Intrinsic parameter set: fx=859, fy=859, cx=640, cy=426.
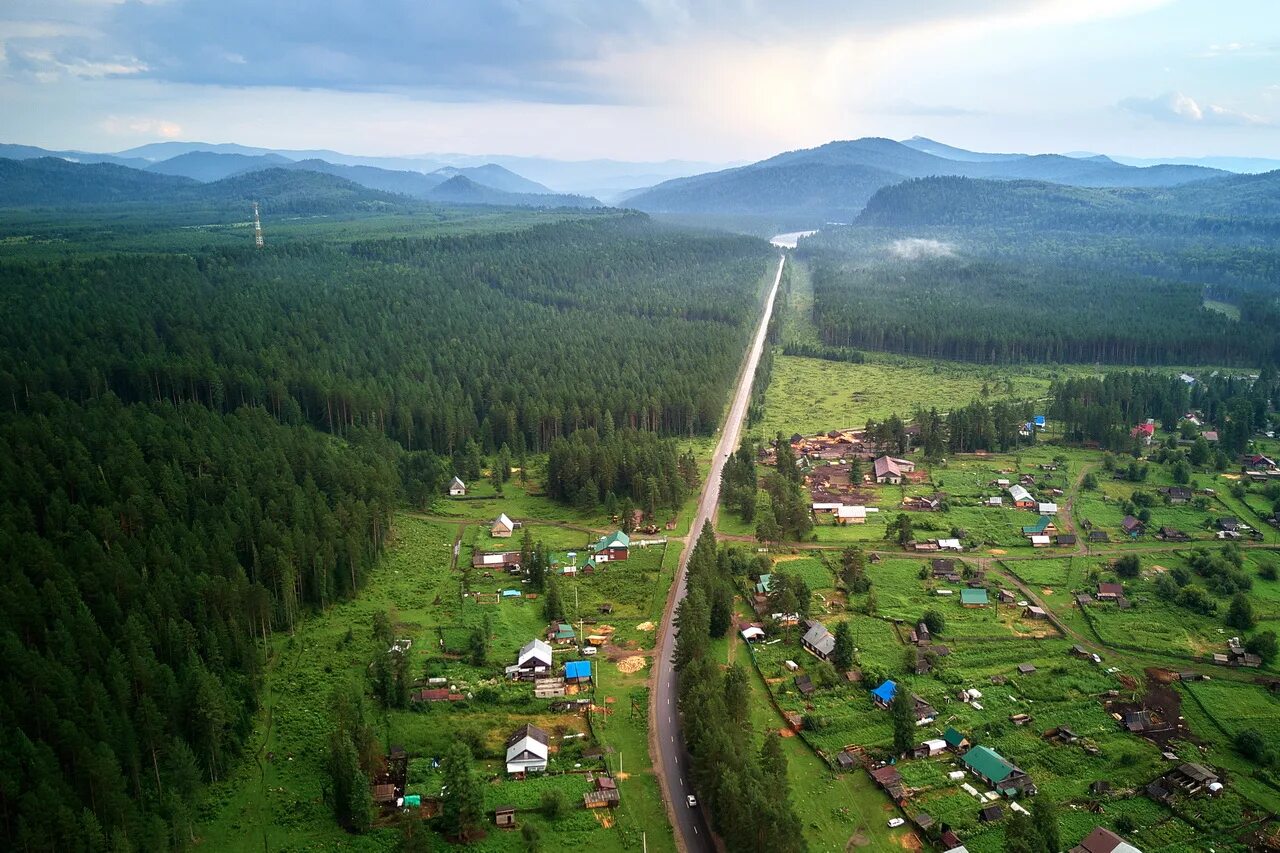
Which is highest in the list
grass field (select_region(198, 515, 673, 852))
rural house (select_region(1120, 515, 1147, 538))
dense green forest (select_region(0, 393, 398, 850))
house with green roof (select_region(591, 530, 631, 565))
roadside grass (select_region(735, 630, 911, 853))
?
dense green forest (select_region(0, 393, 398, 850))

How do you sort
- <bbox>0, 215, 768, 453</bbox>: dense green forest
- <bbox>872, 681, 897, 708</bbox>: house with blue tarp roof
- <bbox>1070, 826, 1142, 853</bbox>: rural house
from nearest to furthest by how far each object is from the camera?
1. <bbox>1070, 826, 1142, 853</bbox>: rural house
2. <bbox>872, 681, 897, 708</bbox>: house with blue tarp roof
3. <bbox>0, 215, 768, 453</bbox>: dense green forest

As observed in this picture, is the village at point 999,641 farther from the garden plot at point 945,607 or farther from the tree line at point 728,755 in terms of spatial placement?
the tree line at point 728,755

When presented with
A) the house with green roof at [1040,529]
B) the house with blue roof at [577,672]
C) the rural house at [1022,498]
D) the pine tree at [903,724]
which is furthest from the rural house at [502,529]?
the rural house at [1022,498]

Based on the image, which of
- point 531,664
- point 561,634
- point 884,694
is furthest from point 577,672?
point 884,694

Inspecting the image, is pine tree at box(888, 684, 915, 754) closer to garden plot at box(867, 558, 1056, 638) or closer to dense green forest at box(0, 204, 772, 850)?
garden plot at box(867, 558, 1056, 638)

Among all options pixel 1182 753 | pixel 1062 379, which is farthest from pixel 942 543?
pixel 1062 379

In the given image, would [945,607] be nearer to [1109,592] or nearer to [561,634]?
[1109,592]


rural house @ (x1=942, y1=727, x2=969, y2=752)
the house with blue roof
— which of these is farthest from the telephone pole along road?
rural house @ (x1=942, y1=727, x2=969, y2=752)

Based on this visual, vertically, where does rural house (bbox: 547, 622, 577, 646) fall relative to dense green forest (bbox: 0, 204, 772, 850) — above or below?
below
